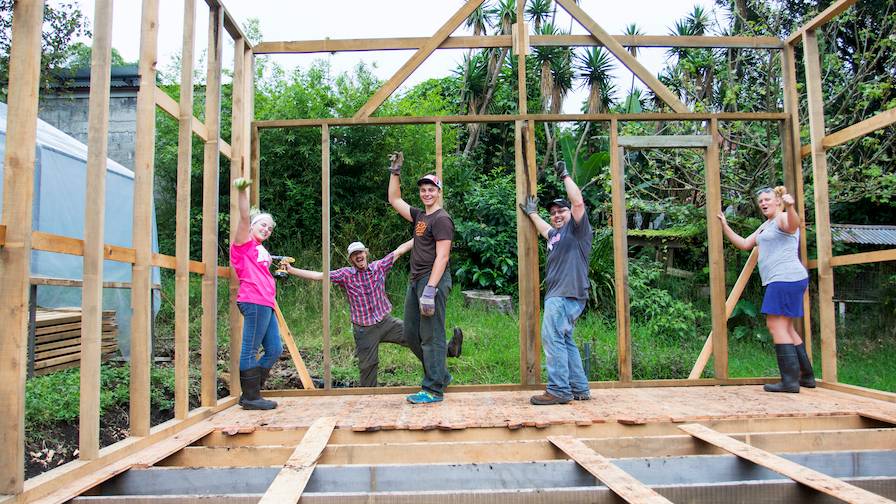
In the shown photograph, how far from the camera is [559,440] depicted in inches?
114

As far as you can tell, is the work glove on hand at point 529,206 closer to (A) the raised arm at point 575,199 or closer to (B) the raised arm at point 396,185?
(A) the raised arm at point 575,199

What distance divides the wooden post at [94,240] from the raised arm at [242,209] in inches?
30.4

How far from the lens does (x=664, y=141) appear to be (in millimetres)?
5012

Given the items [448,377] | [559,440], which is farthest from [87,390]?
[448,377]

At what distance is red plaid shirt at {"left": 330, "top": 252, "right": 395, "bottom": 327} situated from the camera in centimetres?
508

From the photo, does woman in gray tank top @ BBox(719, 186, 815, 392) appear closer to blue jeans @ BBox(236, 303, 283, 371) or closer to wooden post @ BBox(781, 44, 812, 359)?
wooden post @ BBox(781, 44, 812, 359)

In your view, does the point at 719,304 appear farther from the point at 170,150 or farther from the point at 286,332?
the point at 170,150

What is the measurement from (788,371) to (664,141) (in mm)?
1878

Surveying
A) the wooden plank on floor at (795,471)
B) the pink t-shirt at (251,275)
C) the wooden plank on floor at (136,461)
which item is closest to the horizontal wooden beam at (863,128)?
the wooden plank on floor at (795,471)

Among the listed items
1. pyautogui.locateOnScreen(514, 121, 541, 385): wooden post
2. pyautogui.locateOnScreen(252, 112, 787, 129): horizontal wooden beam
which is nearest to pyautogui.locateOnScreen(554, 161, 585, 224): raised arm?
pyautogui.locateOnScreen(514, 121, 541, 385): wooden post

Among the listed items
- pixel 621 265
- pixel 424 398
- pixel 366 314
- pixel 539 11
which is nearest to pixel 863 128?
pixel 621 265

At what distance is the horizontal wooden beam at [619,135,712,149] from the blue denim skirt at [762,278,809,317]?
48.8 inches

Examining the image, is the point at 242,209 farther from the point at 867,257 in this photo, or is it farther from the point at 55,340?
the point at 867,257

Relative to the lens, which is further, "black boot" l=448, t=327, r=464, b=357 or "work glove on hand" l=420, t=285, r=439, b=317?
"black boot" l=448, t=327, r=464, b=357
